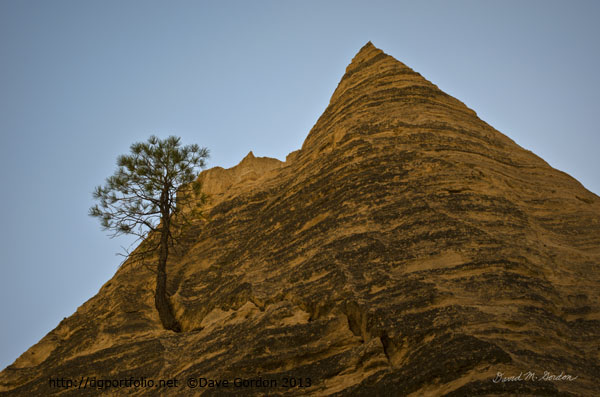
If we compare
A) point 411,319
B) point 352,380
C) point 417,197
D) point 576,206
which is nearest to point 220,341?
point 352,380

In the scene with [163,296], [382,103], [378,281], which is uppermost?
[382,103]

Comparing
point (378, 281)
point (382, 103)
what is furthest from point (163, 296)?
point (382, 103)

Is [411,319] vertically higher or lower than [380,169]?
lower

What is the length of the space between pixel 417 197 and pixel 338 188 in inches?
95.3

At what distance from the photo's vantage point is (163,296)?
53.9 ft

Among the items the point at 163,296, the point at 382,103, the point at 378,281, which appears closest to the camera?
the point at 378,281

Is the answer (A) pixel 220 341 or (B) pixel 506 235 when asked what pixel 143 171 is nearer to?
(A) pixel 220 341

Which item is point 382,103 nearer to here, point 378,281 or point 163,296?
point 378,281

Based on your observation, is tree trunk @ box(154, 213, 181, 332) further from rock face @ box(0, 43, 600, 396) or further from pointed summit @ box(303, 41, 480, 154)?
pointed summit @ box(303, 41, 480, 154)

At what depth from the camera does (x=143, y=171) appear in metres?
18.9

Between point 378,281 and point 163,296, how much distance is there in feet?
25.4

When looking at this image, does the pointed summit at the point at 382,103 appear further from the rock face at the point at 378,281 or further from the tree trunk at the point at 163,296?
the tree trunk at the point at 163,296

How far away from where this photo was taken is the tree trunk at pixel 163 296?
15.7 m

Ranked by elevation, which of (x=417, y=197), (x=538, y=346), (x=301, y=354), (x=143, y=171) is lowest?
(x=538, y=346)
